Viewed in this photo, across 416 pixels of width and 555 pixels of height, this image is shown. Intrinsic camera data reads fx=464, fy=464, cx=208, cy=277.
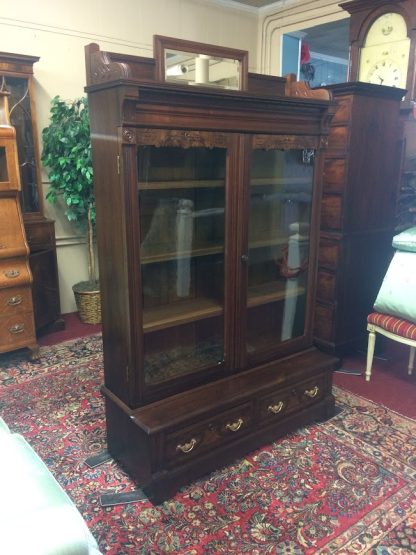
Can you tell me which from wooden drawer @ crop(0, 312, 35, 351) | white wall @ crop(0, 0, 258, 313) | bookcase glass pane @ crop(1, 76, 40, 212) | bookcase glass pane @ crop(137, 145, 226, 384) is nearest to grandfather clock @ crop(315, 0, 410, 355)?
bookcase glass pane @ crop(137, 145, 226, 384)

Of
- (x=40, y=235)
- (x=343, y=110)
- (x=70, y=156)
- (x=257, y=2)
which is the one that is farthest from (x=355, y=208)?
(x=257, y=2)

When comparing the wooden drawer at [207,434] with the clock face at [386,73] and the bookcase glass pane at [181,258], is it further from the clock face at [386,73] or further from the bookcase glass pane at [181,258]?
the clock face at [386,73]

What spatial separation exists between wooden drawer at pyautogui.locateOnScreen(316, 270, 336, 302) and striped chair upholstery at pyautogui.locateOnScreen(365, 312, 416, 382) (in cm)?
26

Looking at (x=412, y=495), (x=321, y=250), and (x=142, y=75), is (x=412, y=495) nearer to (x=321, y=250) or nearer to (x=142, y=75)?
(x=321, y=250)

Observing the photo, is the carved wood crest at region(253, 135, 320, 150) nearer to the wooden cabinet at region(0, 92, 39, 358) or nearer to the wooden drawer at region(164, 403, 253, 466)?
the wooden drawer at region(164, 403, 253, 466)

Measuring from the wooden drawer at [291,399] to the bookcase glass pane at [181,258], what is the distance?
0.94 ft

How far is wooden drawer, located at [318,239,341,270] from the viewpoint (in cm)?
262

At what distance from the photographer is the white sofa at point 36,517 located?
747 mm

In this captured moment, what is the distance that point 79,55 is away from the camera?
3301 millimetres

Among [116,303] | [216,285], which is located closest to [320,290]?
[216,285]

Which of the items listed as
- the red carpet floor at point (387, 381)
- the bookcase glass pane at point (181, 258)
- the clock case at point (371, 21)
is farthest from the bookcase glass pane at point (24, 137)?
the clock case at point (371, 21)

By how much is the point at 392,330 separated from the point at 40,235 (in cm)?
232

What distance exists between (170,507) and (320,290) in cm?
155

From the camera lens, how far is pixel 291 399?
2.06 meters
